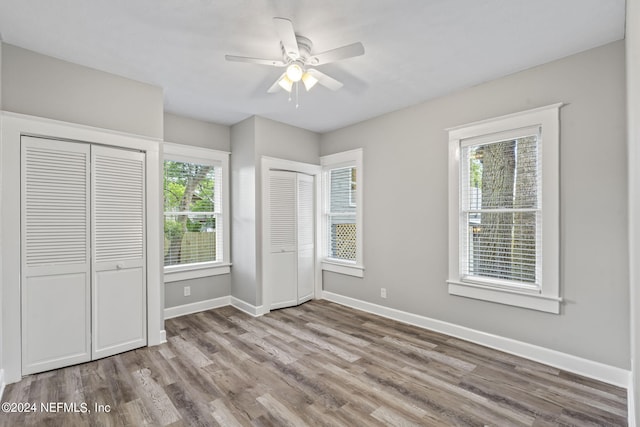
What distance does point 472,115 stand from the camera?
3.24 metres

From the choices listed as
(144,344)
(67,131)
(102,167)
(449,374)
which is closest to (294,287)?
(144,344)

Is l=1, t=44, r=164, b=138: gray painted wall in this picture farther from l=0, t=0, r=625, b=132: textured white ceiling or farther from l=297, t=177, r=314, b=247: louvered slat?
l=297, t=177, r=314, b=247: louvered slat

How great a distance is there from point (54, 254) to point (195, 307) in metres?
1.95

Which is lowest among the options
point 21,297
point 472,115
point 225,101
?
point 21,297

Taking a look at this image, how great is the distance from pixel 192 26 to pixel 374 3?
131cm

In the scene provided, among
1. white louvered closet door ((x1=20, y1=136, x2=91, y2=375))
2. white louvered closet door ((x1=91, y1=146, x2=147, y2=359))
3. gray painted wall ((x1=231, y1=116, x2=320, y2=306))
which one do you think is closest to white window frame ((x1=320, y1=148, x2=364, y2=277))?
gray painted wall ((x1=231, y1=116, x2=320, y2=306))

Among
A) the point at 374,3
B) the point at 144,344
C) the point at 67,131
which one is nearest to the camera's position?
the point at 374,3

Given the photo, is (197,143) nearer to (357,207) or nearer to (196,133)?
(196,133)

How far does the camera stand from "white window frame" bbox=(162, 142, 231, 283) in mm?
4043

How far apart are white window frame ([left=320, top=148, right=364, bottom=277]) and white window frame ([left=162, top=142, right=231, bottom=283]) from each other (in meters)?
1.50

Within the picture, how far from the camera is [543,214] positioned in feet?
8.98

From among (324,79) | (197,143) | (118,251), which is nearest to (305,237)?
(197,143)

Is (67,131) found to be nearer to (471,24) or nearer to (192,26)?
(192,26)

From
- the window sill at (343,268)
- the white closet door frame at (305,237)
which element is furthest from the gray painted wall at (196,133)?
the window sill at (343,268)
